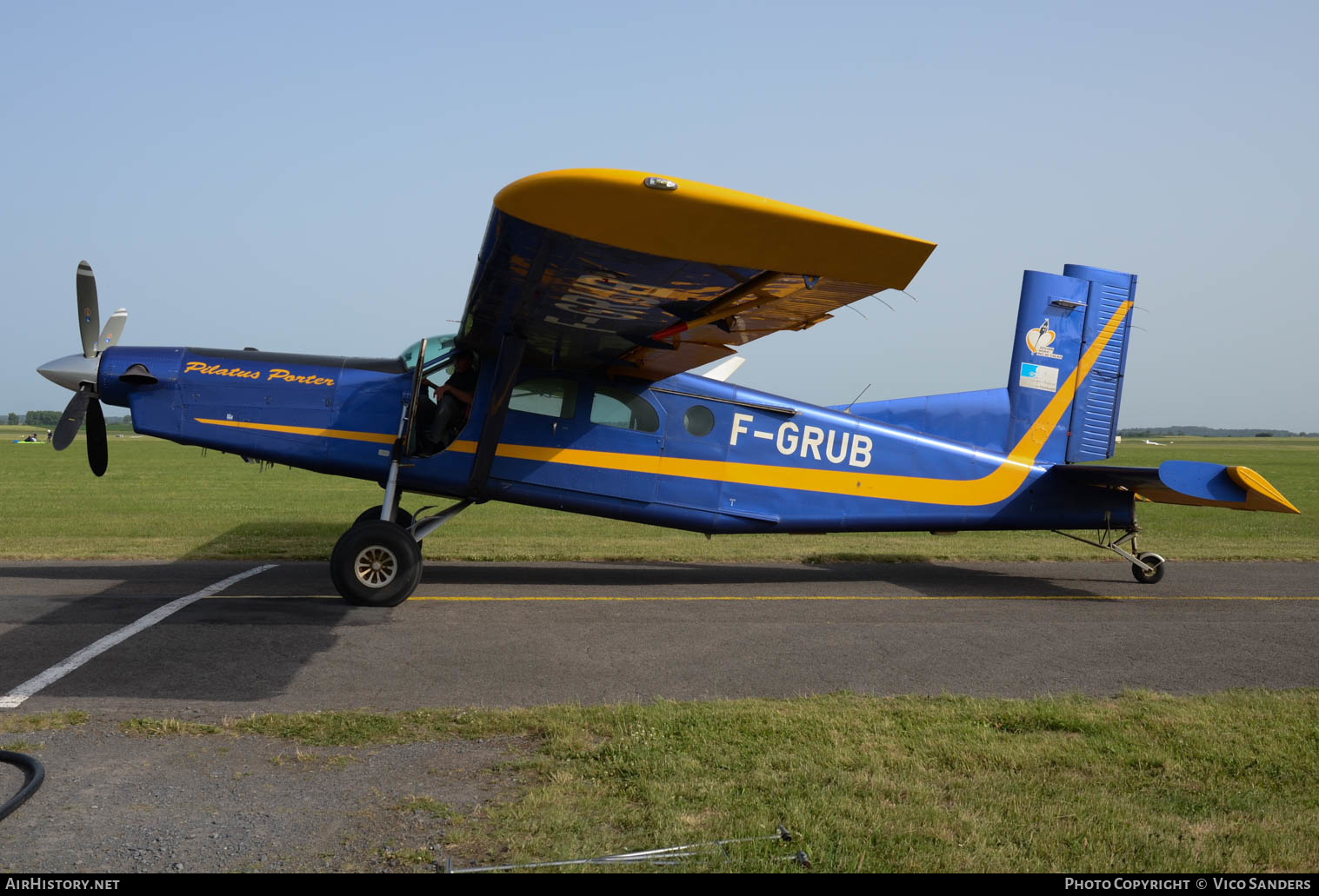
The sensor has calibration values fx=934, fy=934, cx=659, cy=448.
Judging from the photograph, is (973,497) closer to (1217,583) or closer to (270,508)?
(1217,583)

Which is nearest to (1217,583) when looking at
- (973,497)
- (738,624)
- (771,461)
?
(973,497)

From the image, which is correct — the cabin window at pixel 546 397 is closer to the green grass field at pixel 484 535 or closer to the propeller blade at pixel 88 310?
the green grass field at pixel 484 535

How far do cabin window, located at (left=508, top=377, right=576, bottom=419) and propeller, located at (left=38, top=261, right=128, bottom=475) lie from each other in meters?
3.82

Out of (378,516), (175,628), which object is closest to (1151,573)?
(378,516)

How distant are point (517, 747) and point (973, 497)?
7098mm

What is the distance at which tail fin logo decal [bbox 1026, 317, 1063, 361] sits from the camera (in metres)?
10.7

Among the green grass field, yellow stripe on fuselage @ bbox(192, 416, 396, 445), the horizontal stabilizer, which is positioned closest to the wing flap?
yellow stripe on fuselage @ bbox(192, 416, 396, 445)

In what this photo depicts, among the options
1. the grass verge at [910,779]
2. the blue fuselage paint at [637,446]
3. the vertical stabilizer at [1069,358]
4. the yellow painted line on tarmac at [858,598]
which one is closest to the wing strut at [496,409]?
the blue fuselage paint at [637,446]

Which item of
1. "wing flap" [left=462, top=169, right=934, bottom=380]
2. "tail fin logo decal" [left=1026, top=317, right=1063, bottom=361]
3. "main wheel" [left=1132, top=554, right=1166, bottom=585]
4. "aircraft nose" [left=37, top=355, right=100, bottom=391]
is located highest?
"tail fin logo decal" [left=1026, top=317, right=1063, bottom=361]

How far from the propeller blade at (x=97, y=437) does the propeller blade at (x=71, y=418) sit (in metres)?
0.48

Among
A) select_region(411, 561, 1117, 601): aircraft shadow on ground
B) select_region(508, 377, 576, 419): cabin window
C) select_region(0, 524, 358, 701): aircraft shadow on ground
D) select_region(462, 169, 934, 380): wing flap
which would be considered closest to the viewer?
select_region(462, 169, 934, 380): wing flap

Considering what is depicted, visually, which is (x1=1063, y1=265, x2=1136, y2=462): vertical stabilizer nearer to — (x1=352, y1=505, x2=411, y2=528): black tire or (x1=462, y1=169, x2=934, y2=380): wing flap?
(x1=462, y1=169, x2=934, y2=380): wing flap

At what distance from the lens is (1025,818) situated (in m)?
3.68

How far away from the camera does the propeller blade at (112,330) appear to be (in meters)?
8.87
